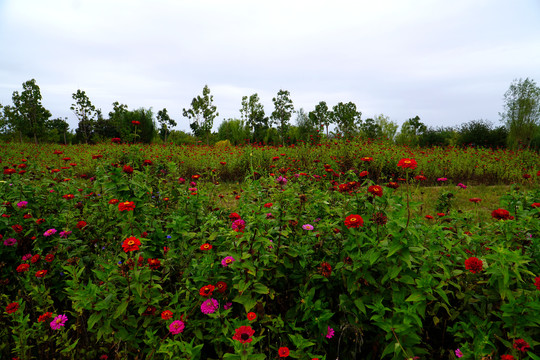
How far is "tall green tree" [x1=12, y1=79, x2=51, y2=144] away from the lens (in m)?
26.5

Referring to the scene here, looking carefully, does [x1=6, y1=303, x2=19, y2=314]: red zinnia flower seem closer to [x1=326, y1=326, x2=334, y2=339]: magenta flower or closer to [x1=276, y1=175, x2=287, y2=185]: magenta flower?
[x1=326, y1=326, x2=334, y2=339]: magenta flower

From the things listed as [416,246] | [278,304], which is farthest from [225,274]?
[416,246]

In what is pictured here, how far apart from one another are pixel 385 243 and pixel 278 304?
0.96m

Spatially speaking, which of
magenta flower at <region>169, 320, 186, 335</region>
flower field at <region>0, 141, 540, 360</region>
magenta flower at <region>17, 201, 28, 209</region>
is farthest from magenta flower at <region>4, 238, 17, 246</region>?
magenta flower at <region>169, 320, 186, 335</region>

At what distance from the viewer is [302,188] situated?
3117 millimetres

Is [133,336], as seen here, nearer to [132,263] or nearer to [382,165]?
[132,263]

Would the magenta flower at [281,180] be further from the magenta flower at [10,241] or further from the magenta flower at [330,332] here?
the magenta flower at [10,241]

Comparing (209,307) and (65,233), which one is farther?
(65,233)

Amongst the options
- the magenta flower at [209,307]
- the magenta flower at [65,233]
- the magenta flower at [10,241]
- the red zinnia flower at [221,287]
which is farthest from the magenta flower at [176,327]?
the magenta flower at [10,241]

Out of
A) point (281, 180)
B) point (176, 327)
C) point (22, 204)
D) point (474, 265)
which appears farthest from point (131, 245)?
point (474, 265)

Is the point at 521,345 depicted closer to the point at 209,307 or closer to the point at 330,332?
the point at 330,332

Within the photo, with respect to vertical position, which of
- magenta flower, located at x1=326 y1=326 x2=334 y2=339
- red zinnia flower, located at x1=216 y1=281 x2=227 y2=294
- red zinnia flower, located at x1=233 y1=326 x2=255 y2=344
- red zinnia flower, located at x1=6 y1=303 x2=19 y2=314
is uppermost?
red zinnia flower, located at x1=216 y1=281 x2=227 y2=294

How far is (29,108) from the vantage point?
27.2 meters

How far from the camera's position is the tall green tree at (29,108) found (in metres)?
26.5
